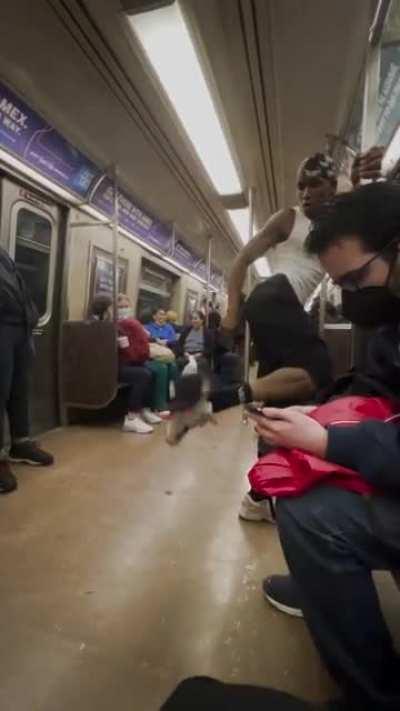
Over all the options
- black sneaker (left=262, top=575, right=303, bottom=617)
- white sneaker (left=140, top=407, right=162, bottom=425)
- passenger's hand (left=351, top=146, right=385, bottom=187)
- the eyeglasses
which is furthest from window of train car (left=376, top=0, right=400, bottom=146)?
white sneaker (left=140, top=407, right=162, bottom=425)

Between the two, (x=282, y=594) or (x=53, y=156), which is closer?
(x=282, y=594)

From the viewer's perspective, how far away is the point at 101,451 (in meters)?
3.19

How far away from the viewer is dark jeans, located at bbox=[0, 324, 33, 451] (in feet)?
8.20

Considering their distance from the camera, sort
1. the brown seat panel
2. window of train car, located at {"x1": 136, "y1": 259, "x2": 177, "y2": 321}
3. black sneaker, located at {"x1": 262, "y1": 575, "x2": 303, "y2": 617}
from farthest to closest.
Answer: window of train car, located at {"x1": 136, "y1": 259, "x2": 177, "y2": 321} < the brown seat panel < black sneaker, located at {"x1": 262, "y1": 575, "x2": 303, "y2": 617}

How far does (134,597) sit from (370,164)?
178 cm

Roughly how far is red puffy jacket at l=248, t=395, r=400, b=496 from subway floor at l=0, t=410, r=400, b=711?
64cm

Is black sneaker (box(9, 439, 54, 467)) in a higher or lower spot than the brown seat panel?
lower

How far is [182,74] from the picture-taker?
215 centimetres

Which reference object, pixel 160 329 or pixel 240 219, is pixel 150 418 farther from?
pixel 240 219

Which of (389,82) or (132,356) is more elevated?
(389,82)

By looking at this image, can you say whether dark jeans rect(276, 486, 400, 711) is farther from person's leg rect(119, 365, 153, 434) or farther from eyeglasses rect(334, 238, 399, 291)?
person's leg rect(119, 365, 153, 434)

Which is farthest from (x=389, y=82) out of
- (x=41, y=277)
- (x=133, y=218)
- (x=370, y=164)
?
(x=133, y=218)

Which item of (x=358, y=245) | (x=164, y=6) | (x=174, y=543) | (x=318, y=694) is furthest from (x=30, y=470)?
(x=164, y=6)

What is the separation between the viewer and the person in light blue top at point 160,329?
561 cm
